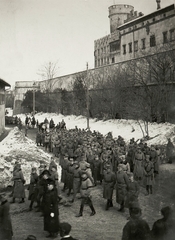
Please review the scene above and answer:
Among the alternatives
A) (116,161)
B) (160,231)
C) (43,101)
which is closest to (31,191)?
(116,161)

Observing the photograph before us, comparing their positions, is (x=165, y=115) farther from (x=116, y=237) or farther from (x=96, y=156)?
(x=116, y=237)

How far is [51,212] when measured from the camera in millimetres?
7160

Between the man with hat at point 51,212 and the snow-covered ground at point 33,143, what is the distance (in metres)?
4.96

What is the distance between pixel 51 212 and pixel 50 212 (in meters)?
0.03

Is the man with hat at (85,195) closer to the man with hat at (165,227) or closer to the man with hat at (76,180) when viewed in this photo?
the man with hat at (76,180)

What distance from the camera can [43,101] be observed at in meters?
52.8

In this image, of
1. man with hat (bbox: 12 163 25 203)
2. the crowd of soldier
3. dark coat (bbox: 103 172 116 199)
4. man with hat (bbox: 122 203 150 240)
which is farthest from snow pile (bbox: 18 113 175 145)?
man with hat (bbox: 122 203 150 240)

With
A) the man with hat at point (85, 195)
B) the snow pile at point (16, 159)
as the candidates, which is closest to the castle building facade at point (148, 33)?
the snow pile at point (16, 159)

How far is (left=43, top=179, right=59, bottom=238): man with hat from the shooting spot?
7055mm

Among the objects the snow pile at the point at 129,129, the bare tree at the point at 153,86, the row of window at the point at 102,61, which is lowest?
the snow pile at the point at 129,129

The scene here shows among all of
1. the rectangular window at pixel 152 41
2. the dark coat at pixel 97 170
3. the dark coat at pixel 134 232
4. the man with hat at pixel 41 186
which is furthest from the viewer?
the rectangular window at pixel 152 41

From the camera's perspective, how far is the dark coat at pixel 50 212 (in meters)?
7.06

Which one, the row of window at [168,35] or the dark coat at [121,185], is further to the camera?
the row of window at [168,35]

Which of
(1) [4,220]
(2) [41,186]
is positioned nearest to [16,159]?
(2) [41,186]
